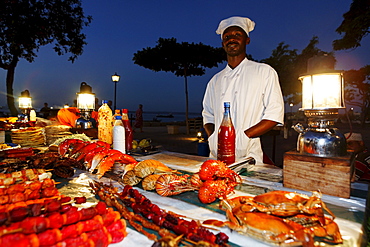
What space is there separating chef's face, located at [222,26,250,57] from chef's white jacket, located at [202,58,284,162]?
0.24m

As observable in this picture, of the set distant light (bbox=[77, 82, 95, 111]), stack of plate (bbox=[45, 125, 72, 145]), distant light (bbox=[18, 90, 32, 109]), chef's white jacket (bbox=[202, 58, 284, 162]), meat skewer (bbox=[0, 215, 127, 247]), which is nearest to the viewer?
meat skewer (bbox=[0, 215, 127, 247])

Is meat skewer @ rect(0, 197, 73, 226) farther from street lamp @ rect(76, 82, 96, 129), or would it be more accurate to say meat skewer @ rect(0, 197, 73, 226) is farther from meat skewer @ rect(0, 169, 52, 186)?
street lamp @ rect(76, 82, 96, 129)

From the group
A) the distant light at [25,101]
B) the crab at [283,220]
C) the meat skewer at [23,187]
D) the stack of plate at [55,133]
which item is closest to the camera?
the crab at [283,220]

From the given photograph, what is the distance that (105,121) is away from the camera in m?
2.86


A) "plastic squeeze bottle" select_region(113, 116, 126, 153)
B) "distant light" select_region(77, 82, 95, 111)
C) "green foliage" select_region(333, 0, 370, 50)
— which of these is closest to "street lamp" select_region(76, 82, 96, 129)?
"distant light" select_region(77, 82, 95, 111)

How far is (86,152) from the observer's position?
7.33 ft

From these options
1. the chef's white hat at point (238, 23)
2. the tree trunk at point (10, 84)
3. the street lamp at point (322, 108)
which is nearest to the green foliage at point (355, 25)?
the chef's white hat at point (238, 23)

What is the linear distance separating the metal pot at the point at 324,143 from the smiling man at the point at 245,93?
1.32 metres

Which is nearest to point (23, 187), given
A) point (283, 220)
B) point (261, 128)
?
point (283, 220)

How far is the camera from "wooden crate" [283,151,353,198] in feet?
4.34

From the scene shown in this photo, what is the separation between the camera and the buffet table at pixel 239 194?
3.01 ft

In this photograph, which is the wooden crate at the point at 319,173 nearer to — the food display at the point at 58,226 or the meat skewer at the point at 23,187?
the food display at the point at 58,226

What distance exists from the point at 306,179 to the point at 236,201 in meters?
0.70

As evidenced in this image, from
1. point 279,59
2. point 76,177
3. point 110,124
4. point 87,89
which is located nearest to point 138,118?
point 87,89
